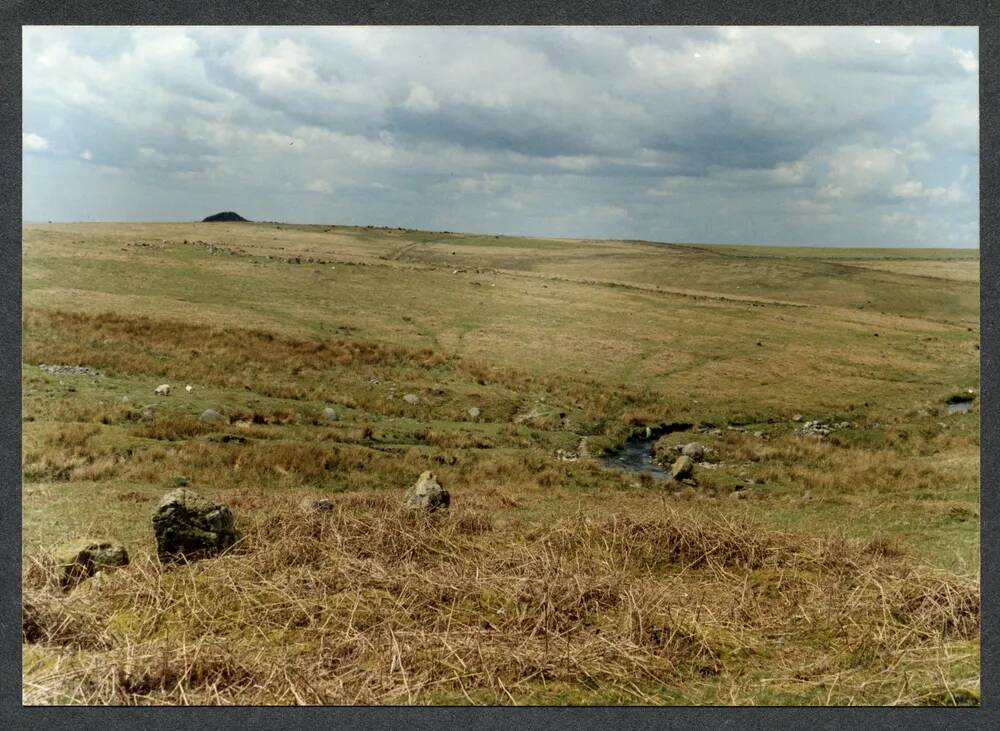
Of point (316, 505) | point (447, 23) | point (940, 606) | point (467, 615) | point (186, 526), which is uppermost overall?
point (447, 23)

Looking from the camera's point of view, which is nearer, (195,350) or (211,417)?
(211,417)

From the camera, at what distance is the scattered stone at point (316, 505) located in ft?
24.2

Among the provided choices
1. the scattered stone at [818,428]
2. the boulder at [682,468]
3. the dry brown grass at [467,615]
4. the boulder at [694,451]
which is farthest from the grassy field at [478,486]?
the boulder at [682,468]

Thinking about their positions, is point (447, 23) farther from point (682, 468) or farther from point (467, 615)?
point (682, 468)

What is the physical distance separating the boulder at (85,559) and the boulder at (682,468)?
7925 mm

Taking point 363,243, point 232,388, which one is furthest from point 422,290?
point 232,388

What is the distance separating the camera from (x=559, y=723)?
4742 mm

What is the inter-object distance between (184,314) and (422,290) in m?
8.34

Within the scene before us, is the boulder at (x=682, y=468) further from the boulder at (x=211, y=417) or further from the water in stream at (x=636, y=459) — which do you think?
the boulder at (x=211, y=417)

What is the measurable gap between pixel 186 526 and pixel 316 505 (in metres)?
1.66

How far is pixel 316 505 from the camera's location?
7.71 meters

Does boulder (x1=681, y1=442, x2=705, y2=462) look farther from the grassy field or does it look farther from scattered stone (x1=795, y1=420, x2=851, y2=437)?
scattered stone (x1=795, y1=420, x2=851, y2=437)

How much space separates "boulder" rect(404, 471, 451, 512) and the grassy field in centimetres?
22

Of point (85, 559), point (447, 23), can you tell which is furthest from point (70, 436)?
point (447, 23)
